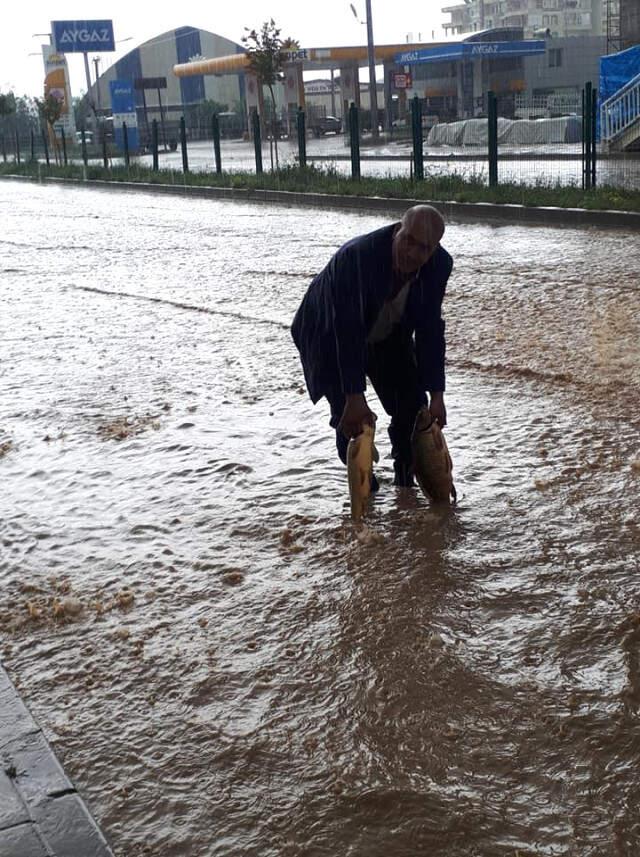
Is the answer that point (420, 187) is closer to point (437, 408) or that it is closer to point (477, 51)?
point (437, 408)

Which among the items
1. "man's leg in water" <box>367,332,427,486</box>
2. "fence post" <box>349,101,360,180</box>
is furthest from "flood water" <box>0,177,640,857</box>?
"fence post" <box>349,101,360,180</box>

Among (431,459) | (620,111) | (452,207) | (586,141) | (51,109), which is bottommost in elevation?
(431,459)

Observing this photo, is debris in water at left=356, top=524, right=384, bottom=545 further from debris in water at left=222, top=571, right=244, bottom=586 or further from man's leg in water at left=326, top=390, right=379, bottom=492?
debris in water at left=222, top=571, right=244, bottom=586

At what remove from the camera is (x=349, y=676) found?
3.66 m

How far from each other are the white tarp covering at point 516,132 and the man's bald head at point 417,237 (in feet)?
73.5

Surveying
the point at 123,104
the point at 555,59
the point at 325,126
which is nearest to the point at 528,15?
the point at 555,59

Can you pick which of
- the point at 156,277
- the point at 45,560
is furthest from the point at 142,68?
the point at 45,560

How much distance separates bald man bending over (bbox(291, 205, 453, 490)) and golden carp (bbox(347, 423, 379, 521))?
0.07 metres

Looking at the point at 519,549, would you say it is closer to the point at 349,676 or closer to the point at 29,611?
the point at 349,676

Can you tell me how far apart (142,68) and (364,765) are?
4105 inches

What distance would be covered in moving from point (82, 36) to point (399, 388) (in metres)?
67.9

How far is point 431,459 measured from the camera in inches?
192

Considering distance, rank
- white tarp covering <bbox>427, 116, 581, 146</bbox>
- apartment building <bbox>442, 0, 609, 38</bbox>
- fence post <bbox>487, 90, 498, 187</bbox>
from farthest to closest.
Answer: apartment building <bbox>442, 0, 609, 38</bbox> → white tarp covering <bbox>427, 116, 581, 146</bbox> → fence post <bbox>487, 90, 498, 187</bbox>

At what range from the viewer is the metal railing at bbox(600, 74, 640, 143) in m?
26.3
